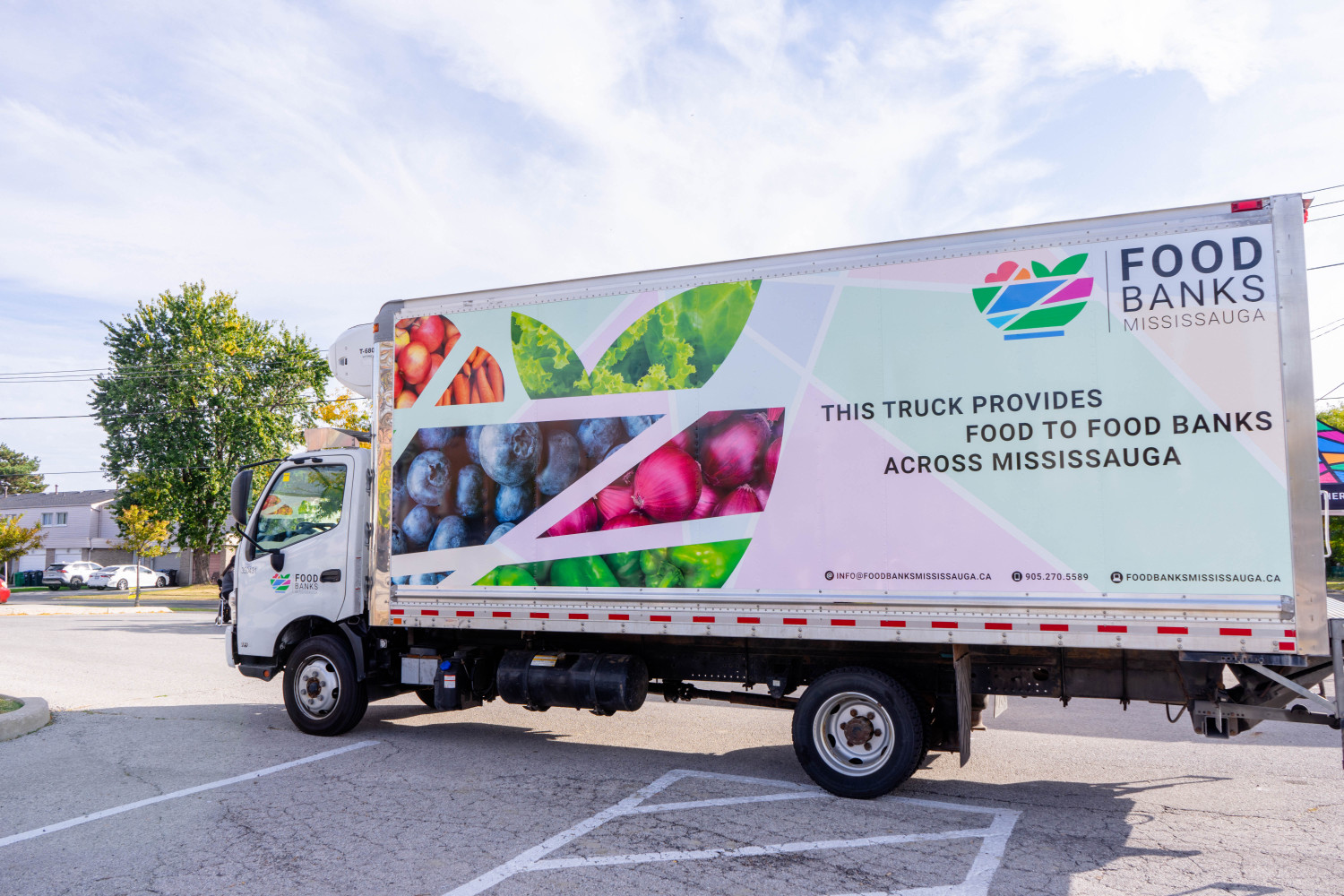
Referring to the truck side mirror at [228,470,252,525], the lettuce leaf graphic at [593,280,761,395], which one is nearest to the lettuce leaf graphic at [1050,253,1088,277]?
the lettuce leaf graphic at [593,280,761,395]

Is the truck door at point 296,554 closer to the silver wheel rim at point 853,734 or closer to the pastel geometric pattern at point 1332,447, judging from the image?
the silver wheel rim at point 853,734

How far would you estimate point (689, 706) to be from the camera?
10.1 metres

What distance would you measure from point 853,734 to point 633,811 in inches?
62.5

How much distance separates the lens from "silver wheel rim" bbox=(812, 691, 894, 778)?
607cm

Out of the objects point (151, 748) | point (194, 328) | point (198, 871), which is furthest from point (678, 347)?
point (194, 328)

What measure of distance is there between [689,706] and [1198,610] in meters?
5.99

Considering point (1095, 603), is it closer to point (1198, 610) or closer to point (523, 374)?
point (1198, 610)

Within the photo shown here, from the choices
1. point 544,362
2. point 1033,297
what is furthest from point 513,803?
point 1033,297

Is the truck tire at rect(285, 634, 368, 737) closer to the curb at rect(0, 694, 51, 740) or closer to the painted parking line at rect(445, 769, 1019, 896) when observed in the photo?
the curb at rect(0, 694, 51, 740)

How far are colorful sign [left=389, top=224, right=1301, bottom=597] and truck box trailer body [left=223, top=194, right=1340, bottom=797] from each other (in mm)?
18

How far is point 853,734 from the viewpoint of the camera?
617 centimetres

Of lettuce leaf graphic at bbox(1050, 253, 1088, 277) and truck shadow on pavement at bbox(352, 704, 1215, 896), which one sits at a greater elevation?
lettuce leaf graphic at bbox(1050, 253, 1088, 277)

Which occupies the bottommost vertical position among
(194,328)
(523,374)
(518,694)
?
(518,694)

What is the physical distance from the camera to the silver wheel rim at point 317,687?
318 inches
